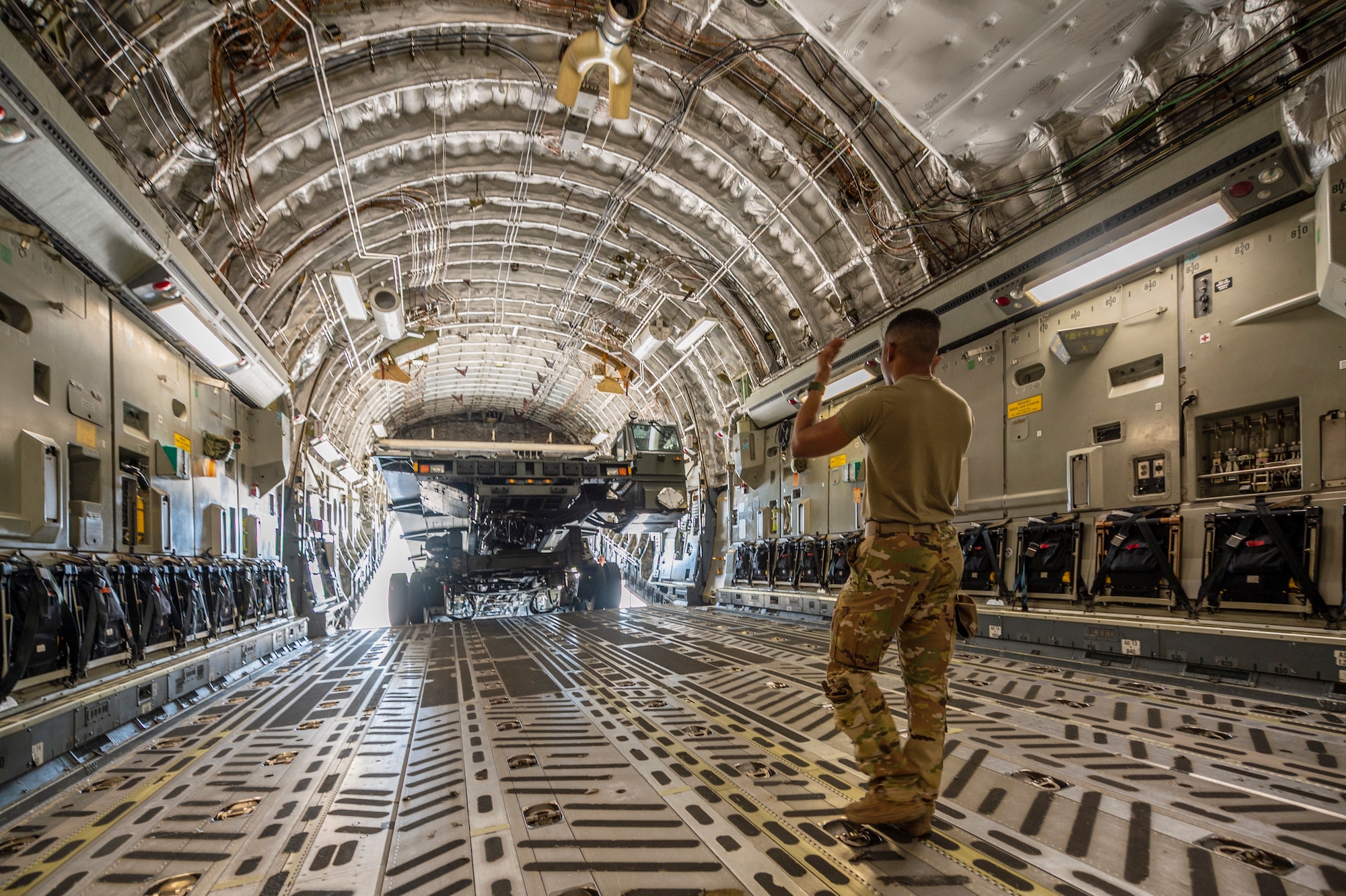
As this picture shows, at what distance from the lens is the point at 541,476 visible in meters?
10.4

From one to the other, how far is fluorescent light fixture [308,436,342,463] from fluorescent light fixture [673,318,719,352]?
22.6 ft

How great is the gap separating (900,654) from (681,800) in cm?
111

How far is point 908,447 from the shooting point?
7.64ft

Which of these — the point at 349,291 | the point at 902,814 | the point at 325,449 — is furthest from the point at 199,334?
the point at 902,814

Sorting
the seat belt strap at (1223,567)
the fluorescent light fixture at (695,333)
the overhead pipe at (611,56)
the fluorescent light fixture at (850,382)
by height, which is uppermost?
the overhead pipe at (611,56)

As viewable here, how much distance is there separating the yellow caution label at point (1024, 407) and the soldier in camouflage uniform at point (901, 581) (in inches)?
203

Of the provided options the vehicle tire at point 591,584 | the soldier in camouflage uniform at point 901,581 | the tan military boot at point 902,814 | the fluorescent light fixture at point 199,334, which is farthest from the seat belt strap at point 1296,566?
the vehicle tire at point 591,584

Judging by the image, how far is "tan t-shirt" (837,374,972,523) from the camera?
2.31m

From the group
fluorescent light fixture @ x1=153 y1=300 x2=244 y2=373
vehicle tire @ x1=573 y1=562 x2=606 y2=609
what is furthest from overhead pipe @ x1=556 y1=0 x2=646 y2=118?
vehicle tire @ x1=573 y1=562 x2=606 y2=609

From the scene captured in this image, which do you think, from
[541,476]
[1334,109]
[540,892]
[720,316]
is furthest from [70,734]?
[720,316]

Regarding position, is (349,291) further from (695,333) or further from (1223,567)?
(1223,567)

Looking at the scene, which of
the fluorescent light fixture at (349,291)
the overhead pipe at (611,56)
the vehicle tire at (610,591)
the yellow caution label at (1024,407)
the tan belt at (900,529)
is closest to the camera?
the tan belt at (900,529)

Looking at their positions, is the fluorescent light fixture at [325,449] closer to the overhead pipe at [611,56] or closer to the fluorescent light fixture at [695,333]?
the fluorescent light fixture at [695,333]

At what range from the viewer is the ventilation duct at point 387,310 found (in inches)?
408
